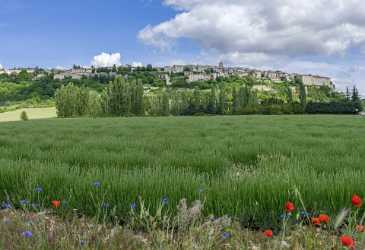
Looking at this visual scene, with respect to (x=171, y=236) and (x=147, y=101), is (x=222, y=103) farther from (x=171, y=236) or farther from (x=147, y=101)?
A: (x=171, y=236)

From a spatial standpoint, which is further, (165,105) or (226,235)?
(165,105)

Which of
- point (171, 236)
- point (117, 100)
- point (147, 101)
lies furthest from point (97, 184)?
point (147, 101)

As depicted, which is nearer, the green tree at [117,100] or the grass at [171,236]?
the grass at [171,236]

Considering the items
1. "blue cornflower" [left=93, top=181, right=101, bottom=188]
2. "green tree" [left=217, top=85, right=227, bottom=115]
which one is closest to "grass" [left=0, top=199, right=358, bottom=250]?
"blue cornflower" [left=93, top=181, right=101, bottom=188]

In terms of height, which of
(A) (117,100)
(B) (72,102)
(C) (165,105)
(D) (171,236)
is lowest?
(D) (171,236)

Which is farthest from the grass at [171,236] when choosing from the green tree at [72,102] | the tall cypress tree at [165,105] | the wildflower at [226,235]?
the tall cypress tree at [165,105]

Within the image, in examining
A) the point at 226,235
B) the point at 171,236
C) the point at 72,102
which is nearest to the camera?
the point at 171,236

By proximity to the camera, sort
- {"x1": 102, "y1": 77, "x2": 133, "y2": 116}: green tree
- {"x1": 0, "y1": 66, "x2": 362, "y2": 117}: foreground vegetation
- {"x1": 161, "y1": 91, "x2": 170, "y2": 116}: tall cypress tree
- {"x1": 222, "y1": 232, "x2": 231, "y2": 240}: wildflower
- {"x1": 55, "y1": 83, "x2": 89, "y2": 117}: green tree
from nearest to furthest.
→ {"x1": 222, "y1": 232, "x2": 231, "y2": 240}: wildflower → {"x1": 55, "y1": 83, "x2": 89, "y2": 117}: green tree → {"x1": 0, "y1": 66, "x2": 362, "y2": 117}: foreground vegetation → {"x1": 102, "y1": 77, "x2": 133, "y2": 116}: green tree → {"x1": 161, "y1": 91, "x2": 170, "y2": 116}: tall cypress tree

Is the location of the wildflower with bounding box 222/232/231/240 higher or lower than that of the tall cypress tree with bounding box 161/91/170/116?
lower

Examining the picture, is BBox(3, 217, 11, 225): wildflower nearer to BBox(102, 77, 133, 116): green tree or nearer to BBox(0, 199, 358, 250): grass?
BBox(0, 199, 358, 250): grass

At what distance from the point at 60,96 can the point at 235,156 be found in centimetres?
8589

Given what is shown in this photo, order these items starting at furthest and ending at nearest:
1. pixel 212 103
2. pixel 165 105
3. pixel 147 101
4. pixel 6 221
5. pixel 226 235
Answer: pixel 212 103, pixel 165 105, pixel 147 101, pixel 6 221, pixel 226 235

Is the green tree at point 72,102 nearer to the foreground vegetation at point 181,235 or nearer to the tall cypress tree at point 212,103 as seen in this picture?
the tall cypress tree at point 212,103

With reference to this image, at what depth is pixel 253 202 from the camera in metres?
2.67
